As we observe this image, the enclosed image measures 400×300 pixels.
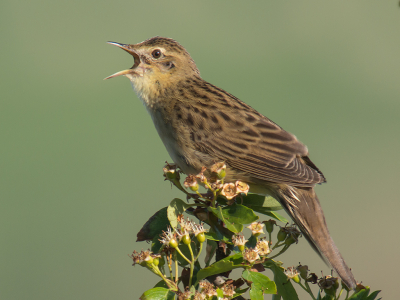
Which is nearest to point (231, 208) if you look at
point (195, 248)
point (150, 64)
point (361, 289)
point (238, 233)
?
point (238, 233)

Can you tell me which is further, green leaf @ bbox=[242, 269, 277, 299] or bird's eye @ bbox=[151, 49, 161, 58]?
bird's eye @ bbox=[151, 49, 161, 58]

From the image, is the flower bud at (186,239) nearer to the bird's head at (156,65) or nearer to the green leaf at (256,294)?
the green leaf at (256,294)

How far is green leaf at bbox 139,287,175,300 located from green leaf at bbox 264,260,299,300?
17.2 inches

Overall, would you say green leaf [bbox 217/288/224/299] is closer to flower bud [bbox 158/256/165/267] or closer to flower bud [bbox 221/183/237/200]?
flower bud [bbox 158/256/165/267]

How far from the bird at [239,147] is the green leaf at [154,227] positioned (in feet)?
3.03

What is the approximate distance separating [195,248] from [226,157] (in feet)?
3.60

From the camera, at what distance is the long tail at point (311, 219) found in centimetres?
257

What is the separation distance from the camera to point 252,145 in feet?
9.75

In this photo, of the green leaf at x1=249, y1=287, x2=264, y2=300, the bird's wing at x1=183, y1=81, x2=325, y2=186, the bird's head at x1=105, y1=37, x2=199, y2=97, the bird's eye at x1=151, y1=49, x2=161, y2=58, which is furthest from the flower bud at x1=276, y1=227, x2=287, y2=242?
the bird's eye at x1=151, y1=49, x2=161, y2=58

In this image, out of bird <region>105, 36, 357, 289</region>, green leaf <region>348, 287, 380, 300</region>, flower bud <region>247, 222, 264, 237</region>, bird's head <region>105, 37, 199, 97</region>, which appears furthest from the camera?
bird's head <region>105, 37, 199, 97</region>

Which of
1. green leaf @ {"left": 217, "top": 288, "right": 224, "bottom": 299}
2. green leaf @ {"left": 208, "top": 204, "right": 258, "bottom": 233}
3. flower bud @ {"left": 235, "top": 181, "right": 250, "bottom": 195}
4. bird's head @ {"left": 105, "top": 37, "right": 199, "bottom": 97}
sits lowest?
green leaf @ {"left": 217, "top": 288, "right": 224, "bottom": 299}

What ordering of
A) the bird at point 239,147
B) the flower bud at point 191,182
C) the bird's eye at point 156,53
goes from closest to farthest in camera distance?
the flower bud at point 191,182 < the bird at point 239,147 < the bird's eye at point 156,53

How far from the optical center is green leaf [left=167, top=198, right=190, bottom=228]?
6.13 feet

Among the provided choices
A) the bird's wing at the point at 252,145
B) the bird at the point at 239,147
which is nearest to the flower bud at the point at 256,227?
the bird at the point at 239,147
